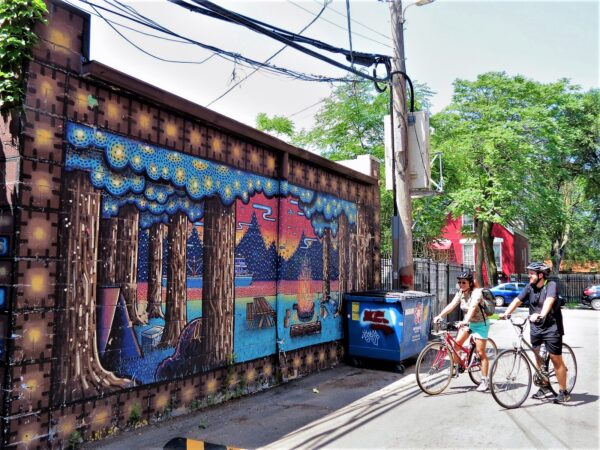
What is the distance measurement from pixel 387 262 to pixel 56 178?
1026cm

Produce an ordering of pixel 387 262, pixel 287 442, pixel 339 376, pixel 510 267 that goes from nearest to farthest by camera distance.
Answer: pixel 287 442 < pixel 339 376 < pixel 387 262 < pixel 510 267

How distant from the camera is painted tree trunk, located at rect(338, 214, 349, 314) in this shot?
33.2 feet

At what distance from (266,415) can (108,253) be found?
9.43 feet

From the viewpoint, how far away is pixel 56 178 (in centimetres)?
482

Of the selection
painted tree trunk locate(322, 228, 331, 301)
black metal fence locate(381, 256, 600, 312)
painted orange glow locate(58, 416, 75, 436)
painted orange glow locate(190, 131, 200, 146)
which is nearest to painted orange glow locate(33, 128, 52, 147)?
painted orange glow locate(190, 131, 200, 146)

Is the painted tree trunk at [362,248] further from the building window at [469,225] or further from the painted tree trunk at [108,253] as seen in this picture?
the building window at [469,225]

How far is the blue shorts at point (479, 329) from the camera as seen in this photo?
7250 mm

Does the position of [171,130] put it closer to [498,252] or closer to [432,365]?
[432,365]

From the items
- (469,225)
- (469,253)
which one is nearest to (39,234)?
(469,225)

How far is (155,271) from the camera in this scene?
5.86 metres

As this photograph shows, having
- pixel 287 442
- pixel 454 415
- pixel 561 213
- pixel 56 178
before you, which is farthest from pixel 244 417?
pixel 561 213

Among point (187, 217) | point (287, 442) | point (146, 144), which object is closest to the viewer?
point (287, 442)

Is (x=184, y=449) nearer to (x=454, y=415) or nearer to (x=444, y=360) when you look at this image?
(x=454, y=415)

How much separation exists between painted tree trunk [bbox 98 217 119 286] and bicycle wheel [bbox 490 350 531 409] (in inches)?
192
